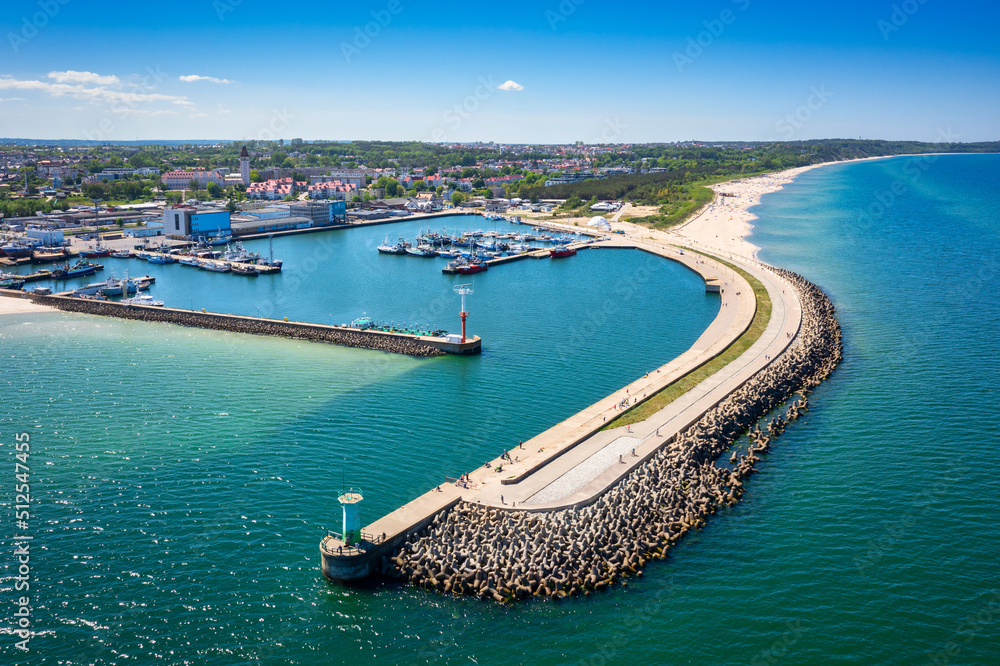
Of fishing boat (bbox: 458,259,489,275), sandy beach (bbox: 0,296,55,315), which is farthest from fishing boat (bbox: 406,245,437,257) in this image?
sandy beach (bbox: 0,296,55,315)

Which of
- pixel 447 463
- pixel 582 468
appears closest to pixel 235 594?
pixel 447 463

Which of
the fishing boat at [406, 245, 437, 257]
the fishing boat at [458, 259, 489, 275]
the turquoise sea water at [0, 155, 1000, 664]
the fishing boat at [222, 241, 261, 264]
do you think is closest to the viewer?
the turquoise sea water at [0, 155, 1000, 664]

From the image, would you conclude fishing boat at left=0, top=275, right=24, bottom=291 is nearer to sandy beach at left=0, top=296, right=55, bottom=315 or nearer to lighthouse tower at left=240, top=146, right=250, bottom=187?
sandy beach at left=0, top=296, right=55, bottom=315

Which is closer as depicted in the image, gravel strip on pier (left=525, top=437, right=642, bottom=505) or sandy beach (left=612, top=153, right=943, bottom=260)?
gravel strip on pier (left=525, top=437, right=642, bottom=505)

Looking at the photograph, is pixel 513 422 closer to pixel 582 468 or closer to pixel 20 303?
pixel 582 468

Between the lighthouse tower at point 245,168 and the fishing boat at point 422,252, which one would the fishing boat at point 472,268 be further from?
the lighthouse tower at point 245,168

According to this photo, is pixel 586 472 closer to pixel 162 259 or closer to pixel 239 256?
pixel 239 256
